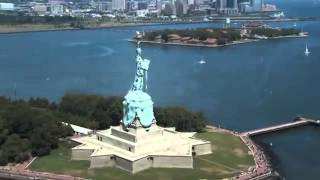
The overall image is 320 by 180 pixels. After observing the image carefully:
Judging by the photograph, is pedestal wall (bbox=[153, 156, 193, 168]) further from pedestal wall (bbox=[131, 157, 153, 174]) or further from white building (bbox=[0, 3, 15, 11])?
white building (bbox=[0, 3, 15, 11])

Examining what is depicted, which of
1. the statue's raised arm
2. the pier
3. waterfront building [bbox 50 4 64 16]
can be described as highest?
the statue's raised arm

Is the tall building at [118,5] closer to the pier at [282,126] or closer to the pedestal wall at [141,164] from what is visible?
the pier at [282,126]

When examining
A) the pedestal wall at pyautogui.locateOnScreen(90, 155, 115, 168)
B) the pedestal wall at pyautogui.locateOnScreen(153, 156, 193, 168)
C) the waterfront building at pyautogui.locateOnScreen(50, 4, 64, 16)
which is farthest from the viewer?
the waterfront building at pyautogui.locateOnScreen(50, 4, 64, 16)

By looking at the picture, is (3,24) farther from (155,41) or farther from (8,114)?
(8,114)

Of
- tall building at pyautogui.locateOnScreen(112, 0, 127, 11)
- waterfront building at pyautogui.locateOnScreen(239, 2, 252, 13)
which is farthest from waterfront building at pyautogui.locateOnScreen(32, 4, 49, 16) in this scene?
waterfront building at pyautogui.locateOnScreen(239, 2, 252, 13)

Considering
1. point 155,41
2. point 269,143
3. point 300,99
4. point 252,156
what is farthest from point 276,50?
point 252,156

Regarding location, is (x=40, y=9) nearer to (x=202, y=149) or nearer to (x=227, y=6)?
A: (x=227, y=6)

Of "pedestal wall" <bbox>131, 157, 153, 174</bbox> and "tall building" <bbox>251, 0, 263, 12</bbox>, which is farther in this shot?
"tall building" <bbox>251, 0, 263, 12</bbox>
